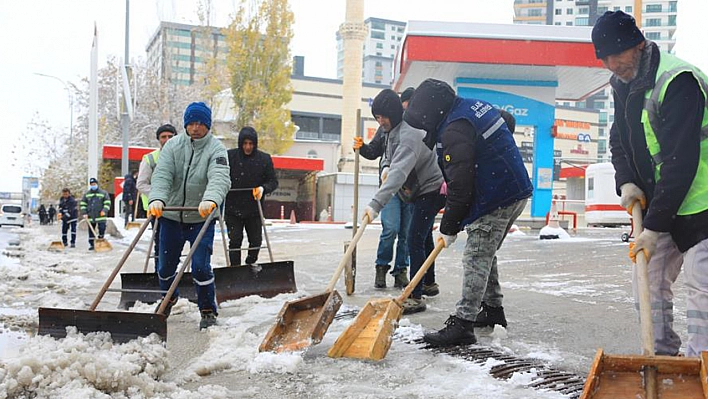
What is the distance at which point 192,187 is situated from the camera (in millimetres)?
4820

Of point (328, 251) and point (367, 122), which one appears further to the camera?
point (367, 122)

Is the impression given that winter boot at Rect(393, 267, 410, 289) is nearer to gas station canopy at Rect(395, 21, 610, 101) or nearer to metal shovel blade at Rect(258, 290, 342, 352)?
metal shovel blade at Rect(258, 290, 342, 352)

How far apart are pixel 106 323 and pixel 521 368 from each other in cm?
241

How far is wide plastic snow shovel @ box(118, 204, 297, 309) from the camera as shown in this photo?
5.70m

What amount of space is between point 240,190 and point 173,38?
33.0 metres

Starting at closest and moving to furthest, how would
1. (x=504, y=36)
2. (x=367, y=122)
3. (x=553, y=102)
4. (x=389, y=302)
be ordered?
(x=389, y=302)
(x=504, y=36)
(x=553, y=102)
(x=367, y=122)

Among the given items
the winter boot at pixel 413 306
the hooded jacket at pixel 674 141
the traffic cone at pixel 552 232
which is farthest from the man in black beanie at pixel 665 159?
the traffic cone at pixel 552 232

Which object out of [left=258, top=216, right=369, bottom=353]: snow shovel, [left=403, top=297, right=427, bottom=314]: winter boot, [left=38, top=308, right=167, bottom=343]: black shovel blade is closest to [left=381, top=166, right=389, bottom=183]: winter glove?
[left=403, top=297, right=427, bottom=314]: winter boot

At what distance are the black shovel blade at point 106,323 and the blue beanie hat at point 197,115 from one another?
1.67m

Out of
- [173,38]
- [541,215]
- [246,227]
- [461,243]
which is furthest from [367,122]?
[246,227]

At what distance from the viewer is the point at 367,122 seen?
51312 millimetres

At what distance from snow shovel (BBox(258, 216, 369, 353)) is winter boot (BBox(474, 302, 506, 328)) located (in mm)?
1179

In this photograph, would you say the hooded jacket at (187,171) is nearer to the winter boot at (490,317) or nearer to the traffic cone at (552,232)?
the winter boot at (490,317)

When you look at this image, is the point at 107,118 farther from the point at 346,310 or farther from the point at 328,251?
the point at 346,310
